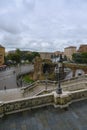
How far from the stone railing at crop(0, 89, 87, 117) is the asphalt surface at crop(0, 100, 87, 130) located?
10.7 inches

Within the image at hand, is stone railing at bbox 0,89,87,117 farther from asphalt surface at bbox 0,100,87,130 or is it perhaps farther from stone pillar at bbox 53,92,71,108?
asphalt surface at bbox 0,100,87,130

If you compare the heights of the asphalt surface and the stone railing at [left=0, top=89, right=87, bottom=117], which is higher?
the stone railing at [left=0, top=89, right=87, bottom=117]

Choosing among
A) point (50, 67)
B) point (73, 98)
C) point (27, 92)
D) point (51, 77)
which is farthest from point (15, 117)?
point (50, 67)

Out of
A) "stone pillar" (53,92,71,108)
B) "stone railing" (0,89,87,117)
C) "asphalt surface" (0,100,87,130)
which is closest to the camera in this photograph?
"asphalt surface" (0,100,87,130)

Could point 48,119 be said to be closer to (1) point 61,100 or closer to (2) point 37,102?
(2) point 37,102

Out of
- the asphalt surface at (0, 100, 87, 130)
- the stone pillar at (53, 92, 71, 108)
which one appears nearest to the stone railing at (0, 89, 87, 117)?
the stone pillar at (53, 92, 71, 108)

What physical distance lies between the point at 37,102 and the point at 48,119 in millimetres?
1278

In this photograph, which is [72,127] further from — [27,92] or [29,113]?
[27,92]

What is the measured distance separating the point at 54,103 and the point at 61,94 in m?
0.58

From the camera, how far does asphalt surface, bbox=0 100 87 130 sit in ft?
17.6

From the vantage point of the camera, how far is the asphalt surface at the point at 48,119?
537cm

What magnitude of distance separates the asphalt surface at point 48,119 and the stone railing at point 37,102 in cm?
27

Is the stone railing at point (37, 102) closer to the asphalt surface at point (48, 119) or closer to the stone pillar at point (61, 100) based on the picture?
the stone pillar at point (61, 100)

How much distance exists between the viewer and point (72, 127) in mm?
5336
